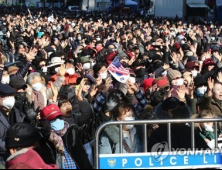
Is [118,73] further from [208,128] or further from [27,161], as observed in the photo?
[27,161]

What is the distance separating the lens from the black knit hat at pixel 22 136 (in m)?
5.77

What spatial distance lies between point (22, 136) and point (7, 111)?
2421mm

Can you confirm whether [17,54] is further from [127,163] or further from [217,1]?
[217,1]

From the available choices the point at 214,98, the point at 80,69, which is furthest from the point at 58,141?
the point at 80,69

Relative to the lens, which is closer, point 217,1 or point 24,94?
point 24,94

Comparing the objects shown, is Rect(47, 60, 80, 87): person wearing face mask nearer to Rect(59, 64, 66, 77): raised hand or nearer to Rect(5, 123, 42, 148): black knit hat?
Rect(59, 64, 66, 77): raised hand

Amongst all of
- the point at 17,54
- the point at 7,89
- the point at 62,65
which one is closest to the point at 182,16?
the point at 17,54

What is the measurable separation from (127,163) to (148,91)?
16.2ft

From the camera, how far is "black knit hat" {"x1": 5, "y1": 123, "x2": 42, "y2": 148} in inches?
227

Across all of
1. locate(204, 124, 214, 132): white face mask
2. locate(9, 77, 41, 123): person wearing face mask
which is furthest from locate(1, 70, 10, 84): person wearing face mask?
locate(204, 124, 214, 132): white face mask

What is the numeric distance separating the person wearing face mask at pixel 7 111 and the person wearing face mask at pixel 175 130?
6.13 feet

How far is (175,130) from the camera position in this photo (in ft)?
19.7

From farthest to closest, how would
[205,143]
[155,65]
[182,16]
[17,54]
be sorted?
[182,16], [17,54], [155,65], [205,143]

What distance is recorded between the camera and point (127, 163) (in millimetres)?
5574
